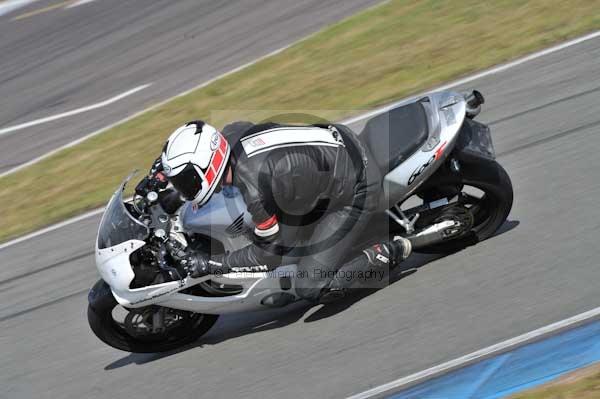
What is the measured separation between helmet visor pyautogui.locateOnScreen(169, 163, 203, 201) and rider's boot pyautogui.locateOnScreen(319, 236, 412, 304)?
121 cm

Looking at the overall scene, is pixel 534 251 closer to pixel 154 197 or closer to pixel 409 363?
pixel 409 363

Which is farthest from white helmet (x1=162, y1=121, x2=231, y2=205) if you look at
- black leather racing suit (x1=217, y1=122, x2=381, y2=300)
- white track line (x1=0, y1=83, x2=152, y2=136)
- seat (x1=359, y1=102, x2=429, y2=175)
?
white track line (x1=0, y1=83, x2=152, y2=136)

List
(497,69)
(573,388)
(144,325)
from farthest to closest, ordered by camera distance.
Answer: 1. (497,69)
2. (144,325)
3. (573,388)

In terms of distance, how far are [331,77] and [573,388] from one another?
272 inches

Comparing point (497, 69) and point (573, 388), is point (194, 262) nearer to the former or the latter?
point (573, 388)

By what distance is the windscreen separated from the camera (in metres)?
5.36

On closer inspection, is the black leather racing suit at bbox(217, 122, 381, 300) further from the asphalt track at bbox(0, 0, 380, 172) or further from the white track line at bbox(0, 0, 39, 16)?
the white track line at bbox(0, 0, 39, 16)

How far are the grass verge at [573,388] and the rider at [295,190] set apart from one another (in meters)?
1.58

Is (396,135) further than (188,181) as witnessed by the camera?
Yes

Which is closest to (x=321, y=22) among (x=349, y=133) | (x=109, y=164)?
(x=109, y=164)

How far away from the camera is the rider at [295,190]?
16.7 ft

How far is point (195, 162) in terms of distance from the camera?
4977 mm

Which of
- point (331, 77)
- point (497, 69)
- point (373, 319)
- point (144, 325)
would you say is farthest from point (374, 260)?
point (331, 77)

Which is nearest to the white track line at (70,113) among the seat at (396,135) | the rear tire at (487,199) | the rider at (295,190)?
the rider at (295,190)
